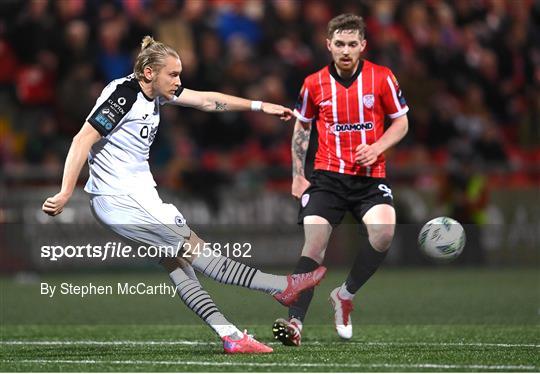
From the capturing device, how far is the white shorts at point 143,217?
24.1 ft

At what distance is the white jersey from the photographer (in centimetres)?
729

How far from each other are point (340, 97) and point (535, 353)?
2321mm

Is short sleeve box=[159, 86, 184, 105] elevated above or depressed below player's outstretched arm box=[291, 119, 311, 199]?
above

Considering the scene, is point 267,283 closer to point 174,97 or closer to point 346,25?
point 174,97

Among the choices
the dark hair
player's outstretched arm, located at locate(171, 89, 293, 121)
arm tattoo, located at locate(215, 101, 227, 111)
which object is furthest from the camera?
the dark hair

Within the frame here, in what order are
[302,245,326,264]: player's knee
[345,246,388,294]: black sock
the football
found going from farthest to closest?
[345,246,388,294]: black sock → the football → [302,245,326,264]: player's knee

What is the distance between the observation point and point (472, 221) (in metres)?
17.0

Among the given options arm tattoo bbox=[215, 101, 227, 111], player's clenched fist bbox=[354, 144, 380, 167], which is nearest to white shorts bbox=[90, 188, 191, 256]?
arm tattoo bbox=[215, 101, 227, 111]

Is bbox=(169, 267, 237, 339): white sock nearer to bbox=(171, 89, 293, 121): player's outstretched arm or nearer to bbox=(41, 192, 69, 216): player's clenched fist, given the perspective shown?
bbox=(41, 192, 69, 216): player's clenched fist

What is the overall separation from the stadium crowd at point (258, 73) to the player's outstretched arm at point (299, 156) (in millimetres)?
7379

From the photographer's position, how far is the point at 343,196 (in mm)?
8359

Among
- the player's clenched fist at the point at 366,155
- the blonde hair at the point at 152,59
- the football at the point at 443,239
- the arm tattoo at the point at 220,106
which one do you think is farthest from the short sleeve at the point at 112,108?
the football at the point at 443,239

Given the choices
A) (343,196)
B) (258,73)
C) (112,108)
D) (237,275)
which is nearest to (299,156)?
(343,196)

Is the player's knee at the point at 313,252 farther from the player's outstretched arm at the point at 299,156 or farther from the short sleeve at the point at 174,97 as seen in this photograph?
the short sleeve at the point at 174,97
